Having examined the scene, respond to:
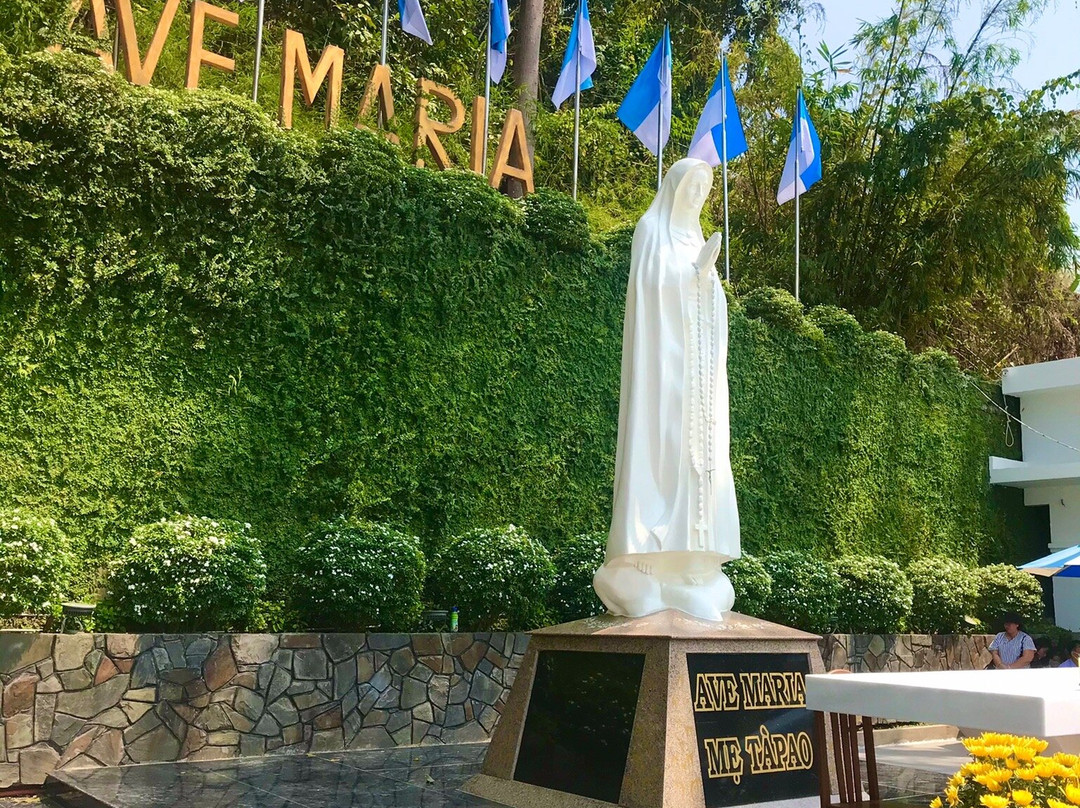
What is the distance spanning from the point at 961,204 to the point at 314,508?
11376 millimetres

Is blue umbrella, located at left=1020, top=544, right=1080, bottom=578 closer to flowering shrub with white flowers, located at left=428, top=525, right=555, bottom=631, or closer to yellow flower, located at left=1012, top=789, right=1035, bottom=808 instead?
flowering shrub with white flowers, located at left=428, top=525, right=555, bottom=631

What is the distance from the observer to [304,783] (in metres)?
6.00

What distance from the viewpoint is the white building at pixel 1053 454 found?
15.0m

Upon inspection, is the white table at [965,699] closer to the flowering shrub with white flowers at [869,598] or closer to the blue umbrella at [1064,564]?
the blue umbrella at [1064,564]

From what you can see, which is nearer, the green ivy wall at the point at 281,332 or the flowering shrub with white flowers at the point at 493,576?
the green ivy wall at the point at 281,332

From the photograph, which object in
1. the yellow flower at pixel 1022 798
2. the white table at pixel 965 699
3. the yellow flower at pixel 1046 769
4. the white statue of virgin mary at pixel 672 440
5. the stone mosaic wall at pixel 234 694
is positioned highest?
the white statue of virgin mary at pixel 672 440

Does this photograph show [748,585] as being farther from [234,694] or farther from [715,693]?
[234,694]

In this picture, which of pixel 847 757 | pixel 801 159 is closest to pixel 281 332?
pixel 847 757

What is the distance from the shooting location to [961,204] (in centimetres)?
1566

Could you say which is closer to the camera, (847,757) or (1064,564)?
(847,757)

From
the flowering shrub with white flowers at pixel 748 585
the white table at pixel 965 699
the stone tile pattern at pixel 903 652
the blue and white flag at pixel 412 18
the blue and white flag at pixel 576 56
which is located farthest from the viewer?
the blue and white flag at pixel 576 56

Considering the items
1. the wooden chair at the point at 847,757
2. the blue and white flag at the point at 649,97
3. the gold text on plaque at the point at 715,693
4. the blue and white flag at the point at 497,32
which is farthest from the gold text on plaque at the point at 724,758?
the blue and white flag at the point at 649,97

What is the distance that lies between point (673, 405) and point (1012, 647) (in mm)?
6373

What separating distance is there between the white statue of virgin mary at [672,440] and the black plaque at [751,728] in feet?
1.44
